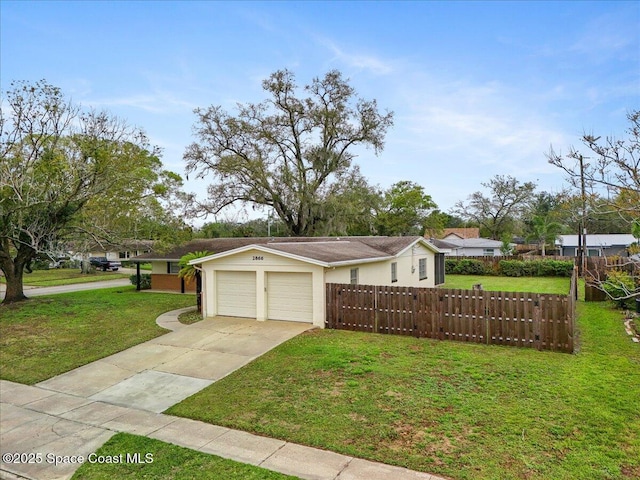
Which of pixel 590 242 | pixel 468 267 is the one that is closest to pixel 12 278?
pixel 468 267

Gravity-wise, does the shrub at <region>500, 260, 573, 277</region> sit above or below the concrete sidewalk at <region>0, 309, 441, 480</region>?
above

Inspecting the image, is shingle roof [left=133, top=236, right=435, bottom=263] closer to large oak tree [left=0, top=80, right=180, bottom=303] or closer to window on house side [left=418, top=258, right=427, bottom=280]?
window on house side [left=418, top=258, right=427, bottom=280]

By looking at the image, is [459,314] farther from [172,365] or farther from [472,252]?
[472,252]

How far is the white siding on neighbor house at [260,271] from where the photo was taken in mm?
12625

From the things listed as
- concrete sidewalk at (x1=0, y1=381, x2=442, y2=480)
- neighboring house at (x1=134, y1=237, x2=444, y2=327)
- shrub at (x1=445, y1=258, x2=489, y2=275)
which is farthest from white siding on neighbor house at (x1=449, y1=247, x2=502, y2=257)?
concrete sidewalk at (x1=0, y1=381, x2=442, y2=480)

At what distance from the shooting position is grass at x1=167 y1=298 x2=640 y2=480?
505cm

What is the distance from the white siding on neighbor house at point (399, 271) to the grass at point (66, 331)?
6.11 meters

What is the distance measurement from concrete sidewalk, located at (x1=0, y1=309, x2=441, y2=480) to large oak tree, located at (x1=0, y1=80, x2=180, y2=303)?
25.7 ft

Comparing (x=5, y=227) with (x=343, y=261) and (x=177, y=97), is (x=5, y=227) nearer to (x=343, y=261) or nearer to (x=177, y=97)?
(x=177, y=97)

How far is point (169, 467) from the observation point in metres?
5.17

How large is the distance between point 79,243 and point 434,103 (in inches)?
716

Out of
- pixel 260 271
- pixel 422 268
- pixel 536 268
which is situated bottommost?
pixel 536 268

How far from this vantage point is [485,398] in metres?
6.77

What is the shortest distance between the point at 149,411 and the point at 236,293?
24.3ft
